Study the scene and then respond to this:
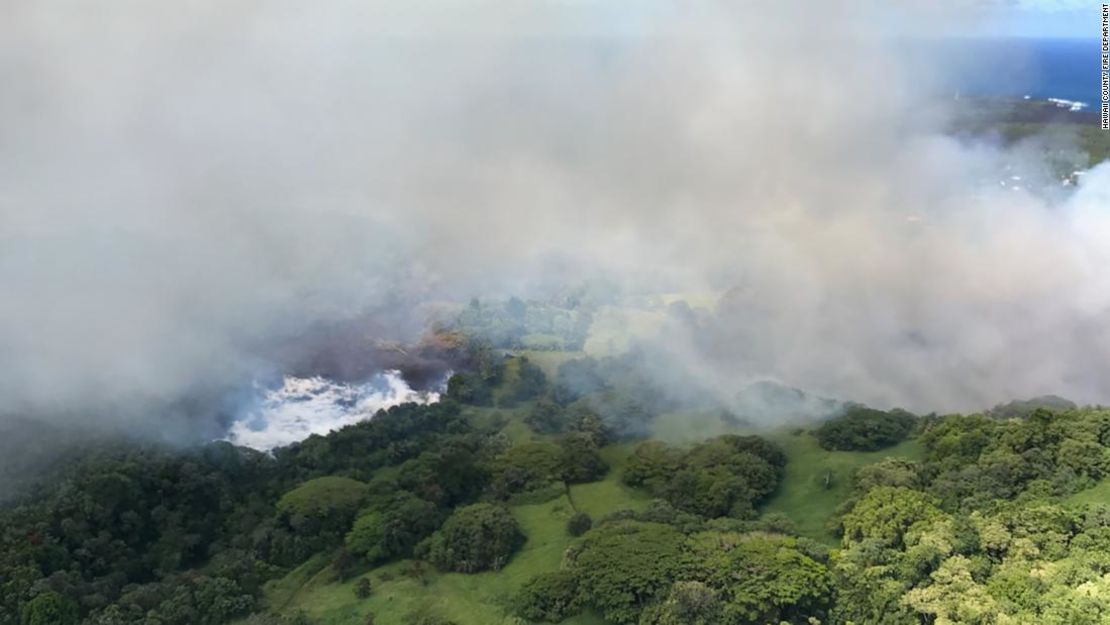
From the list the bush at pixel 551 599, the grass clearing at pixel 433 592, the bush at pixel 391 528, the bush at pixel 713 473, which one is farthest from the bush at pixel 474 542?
the bush at pixel 713 473

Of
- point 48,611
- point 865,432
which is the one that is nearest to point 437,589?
point 48,611

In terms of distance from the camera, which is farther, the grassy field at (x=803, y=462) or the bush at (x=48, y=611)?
the grassy field at (x=803, y=462)

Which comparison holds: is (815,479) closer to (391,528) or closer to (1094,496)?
(1094,496)

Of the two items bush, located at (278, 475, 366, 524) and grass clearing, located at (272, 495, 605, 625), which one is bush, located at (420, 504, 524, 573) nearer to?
grass clearing, located at (272, 495, 605, 625)

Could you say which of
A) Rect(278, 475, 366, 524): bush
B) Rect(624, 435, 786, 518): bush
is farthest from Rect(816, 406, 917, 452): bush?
Rect(278, 475, 366, 524): bush

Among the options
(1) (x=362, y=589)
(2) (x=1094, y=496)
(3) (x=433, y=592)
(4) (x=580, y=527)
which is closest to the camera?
(2) (x=1094, y=496)

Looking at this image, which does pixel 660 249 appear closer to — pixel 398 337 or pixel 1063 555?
pixel 398 337

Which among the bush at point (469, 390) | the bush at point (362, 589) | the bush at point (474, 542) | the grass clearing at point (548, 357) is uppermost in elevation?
the grass clearing at point (548, 357)

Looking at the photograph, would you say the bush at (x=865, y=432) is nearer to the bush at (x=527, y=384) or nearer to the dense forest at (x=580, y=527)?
the dense forest at (x=580, y=527)
